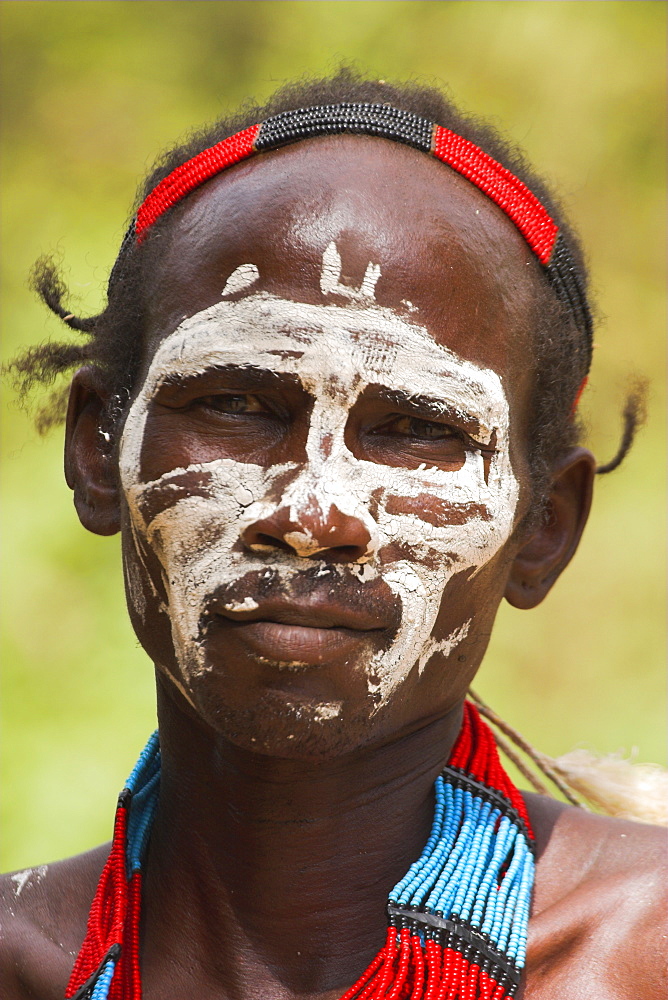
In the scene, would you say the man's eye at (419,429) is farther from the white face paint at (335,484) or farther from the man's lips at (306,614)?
the man's lips at (306,614)

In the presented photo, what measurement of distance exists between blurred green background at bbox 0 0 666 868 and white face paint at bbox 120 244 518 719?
430 centimetres

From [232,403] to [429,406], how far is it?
38 centimetres

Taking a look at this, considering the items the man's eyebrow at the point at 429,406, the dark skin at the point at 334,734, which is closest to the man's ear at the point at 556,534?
the dark skin at the point at 334,734

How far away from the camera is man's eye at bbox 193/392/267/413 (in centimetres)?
219

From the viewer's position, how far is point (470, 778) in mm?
2465

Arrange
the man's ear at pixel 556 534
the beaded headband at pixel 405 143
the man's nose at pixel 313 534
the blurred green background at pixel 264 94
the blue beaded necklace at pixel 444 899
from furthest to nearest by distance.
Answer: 1. the blurred green background at pixel 264 94
2. the man's ear at pixel 556 534
3. the beaded headband at pixel 405 143
4. the blue beaded necklace at pixel 444 899
5. the man's nose at pixel 313 534

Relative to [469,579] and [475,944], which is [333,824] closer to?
[475,944]

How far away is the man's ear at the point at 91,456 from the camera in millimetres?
2506

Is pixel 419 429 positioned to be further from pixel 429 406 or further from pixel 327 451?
pixel 327 451

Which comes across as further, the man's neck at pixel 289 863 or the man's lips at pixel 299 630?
the man's neck at pixel 289 863

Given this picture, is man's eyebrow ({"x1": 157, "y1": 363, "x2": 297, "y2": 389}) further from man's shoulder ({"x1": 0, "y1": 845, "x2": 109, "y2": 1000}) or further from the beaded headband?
man's shoulder ({"x1": 0, "y1": 845, "x2": 109, "y2": 1000})

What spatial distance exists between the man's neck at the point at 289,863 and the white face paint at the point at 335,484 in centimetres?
27

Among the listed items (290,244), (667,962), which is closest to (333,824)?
(667,962)

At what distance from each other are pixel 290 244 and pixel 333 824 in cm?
115
